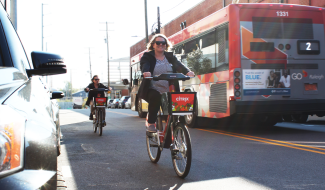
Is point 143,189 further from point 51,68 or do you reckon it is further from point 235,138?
point 235,138

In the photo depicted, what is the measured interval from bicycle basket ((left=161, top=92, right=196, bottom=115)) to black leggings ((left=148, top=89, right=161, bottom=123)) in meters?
0.68

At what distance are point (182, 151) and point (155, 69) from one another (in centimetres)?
146

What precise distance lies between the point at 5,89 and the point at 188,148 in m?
2.76

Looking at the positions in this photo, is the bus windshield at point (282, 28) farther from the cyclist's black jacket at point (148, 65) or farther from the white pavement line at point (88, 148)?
the white pavement line at point (88, 148)

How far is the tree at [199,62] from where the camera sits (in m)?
11.2

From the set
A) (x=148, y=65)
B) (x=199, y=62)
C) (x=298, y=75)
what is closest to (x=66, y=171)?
(x=148, y=65)

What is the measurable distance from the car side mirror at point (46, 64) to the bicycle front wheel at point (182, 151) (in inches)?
81.4

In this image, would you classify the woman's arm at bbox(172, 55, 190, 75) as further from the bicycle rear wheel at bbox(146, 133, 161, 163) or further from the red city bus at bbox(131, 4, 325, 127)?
the red city bus at bbox(131, 4, 325, 127)

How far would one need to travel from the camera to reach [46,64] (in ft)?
8.93

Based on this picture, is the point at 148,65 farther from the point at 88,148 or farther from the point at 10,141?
the point at 10,141

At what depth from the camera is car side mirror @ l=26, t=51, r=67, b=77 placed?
270cm

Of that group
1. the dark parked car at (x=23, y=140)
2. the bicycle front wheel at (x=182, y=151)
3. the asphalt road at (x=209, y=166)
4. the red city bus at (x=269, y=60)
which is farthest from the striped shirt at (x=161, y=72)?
the red city bus at (x=269, y=60)

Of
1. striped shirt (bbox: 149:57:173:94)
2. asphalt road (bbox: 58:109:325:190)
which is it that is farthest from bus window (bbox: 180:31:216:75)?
striped shirt (bbox: 149:57:173:94)

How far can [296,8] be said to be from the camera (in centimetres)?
995
